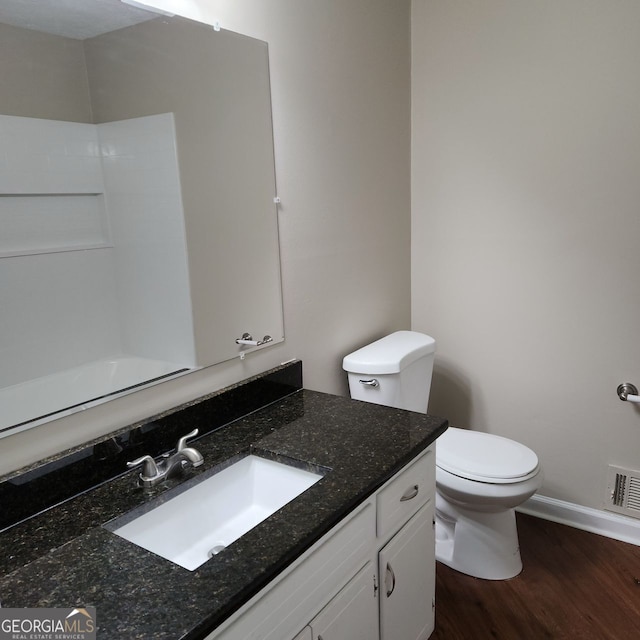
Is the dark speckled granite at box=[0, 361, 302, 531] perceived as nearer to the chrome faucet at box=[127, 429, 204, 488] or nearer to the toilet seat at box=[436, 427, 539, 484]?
the chrome faucet at box=[127, 429, 204, 488]

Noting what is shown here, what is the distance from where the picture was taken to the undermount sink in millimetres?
1275

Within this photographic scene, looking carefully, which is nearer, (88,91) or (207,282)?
(88,91)

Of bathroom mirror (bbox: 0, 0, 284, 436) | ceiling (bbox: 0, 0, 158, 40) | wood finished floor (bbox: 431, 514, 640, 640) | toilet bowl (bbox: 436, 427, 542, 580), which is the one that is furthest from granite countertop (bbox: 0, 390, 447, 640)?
ceiling (bbox: 0, 0, 158, 40)

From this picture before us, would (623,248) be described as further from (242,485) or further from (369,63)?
(242,485)

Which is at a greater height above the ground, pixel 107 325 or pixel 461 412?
pixel 107 325

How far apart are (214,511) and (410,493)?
1.77 feet

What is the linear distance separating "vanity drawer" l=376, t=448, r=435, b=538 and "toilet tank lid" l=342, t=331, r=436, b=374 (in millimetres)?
475

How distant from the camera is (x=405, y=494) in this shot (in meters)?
1.54

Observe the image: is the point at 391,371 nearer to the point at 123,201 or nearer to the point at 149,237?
the point at 149,237

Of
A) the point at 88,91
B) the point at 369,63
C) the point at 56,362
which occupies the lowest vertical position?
the point at 56,362

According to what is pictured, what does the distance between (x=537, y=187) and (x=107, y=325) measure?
180 centimetres

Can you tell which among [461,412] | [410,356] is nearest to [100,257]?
[410,356]

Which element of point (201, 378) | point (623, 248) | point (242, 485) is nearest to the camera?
point (242, 485)

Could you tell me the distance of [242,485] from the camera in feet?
4.94
